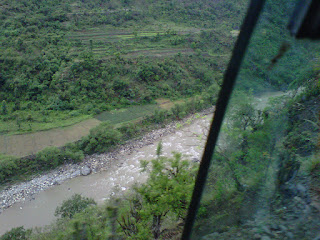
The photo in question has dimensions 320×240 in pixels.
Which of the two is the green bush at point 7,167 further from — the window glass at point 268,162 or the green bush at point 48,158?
the window glass at point 268,162

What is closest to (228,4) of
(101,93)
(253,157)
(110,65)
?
(110,65)

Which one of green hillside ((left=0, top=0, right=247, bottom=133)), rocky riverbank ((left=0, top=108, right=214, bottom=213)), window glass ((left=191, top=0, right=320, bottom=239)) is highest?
window glass ((left=191, top=0, right=320, bottom=239))

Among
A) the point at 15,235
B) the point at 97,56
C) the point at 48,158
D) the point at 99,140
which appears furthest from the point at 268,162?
the point at 97,56

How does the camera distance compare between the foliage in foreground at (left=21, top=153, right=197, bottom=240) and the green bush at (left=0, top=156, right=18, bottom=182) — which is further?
the green bush at (left=0, top=156, right=18, bottom=182)

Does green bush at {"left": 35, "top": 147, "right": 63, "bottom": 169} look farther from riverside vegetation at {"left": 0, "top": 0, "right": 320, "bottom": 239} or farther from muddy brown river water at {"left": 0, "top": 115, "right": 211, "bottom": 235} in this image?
muddy brown river water at {"left": 0, "top": 115, "right": 211, "bottom": 235}

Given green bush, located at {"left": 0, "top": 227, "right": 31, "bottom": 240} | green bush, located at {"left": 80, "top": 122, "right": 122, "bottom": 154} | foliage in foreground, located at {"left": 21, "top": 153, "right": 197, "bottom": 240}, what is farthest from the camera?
green bush, located at {"left": 80, "top": 122, "right": 122, "bottom": 154}

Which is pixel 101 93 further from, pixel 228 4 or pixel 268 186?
pixel 228 4

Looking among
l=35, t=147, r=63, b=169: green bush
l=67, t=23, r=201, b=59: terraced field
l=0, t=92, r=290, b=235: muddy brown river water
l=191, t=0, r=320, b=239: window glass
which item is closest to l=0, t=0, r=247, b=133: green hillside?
l=67, t=23, r=201, b=59: terraced field
